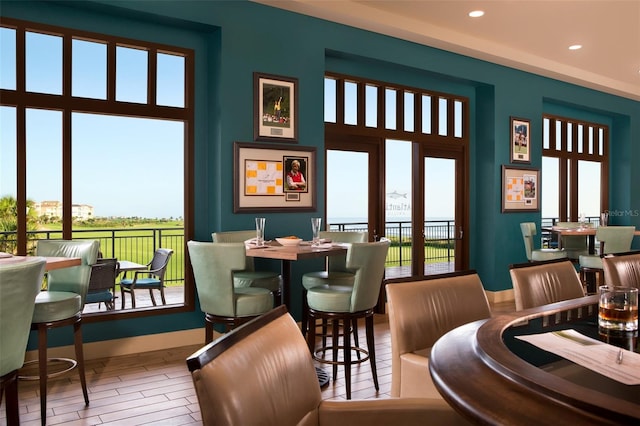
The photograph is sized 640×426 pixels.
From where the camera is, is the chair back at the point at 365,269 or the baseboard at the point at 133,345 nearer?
the chair back at the point at 365,269

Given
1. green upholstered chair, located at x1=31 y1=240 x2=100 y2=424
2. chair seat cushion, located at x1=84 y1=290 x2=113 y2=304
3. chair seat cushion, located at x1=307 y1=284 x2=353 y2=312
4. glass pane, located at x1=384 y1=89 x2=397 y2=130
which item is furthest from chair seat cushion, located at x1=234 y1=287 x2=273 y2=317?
glass pane, located at x1=384 y1=89 x2=397 y2=130

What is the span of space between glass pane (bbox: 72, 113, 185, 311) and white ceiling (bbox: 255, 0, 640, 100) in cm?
249

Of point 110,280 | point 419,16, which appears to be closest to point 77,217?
point 110,280

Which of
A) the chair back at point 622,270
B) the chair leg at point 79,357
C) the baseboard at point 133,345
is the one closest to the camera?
the chair back at point 622,270

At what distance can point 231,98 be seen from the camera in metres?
4.45

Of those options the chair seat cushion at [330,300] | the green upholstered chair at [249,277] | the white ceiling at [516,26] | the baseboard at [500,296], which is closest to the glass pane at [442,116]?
the white ceiling at [516,26]

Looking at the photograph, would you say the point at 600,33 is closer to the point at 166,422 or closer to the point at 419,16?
the point at 419,16

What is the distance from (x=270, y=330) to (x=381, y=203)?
4.70 m

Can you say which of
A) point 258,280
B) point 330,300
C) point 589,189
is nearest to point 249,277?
point 258,280

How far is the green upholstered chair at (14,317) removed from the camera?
7.08ft

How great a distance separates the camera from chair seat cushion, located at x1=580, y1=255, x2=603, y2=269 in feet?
19.0

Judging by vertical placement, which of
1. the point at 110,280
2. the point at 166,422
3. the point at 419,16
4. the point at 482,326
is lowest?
the point at 166,422

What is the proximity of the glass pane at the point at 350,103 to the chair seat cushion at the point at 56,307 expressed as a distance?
3.40 m

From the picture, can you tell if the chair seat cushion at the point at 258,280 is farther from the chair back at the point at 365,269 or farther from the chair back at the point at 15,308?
the chair back at the point at 15,308
